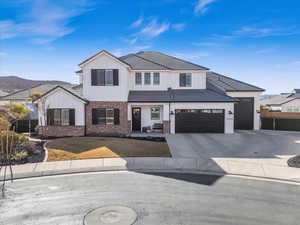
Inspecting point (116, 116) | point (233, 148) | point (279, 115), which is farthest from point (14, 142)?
point (279, 115)

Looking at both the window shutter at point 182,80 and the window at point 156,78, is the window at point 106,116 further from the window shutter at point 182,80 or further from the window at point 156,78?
the window shutter at point 182,80

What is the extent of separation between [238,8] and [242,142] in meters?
9.75

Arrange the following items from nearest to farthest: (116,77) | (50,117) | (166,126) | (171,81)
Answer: (50,117) → (116,77) → (166,126) → (171,81)

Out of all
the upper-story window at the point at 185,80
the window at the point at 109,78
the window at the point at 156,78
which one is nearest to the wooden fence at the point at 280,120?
the upper-story window at the point at 185,80

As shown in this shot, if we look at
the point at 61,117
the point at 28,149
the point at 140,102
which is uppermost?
the point at 140,102

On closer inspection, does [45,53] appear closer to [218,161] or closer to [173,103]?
[173,103]

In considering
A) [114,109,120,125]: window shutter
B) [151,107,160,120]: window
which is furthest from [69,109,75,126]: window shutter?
[151,107,160,120]: window

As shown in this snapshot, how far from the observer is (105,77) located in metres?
18.9

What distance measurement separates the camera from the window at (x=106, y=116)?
19.1 metres

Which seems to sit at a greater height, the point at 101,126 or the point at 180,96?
the point at 180,96

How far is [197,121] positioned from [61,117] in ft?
41.6

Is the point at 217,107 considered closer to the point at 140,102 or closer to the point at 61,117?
the point at 140,102

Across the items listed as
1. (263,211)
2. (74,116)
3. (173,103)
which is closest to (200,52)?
(173,103)

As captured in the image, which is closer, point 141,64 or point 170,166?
→ point 170,166
